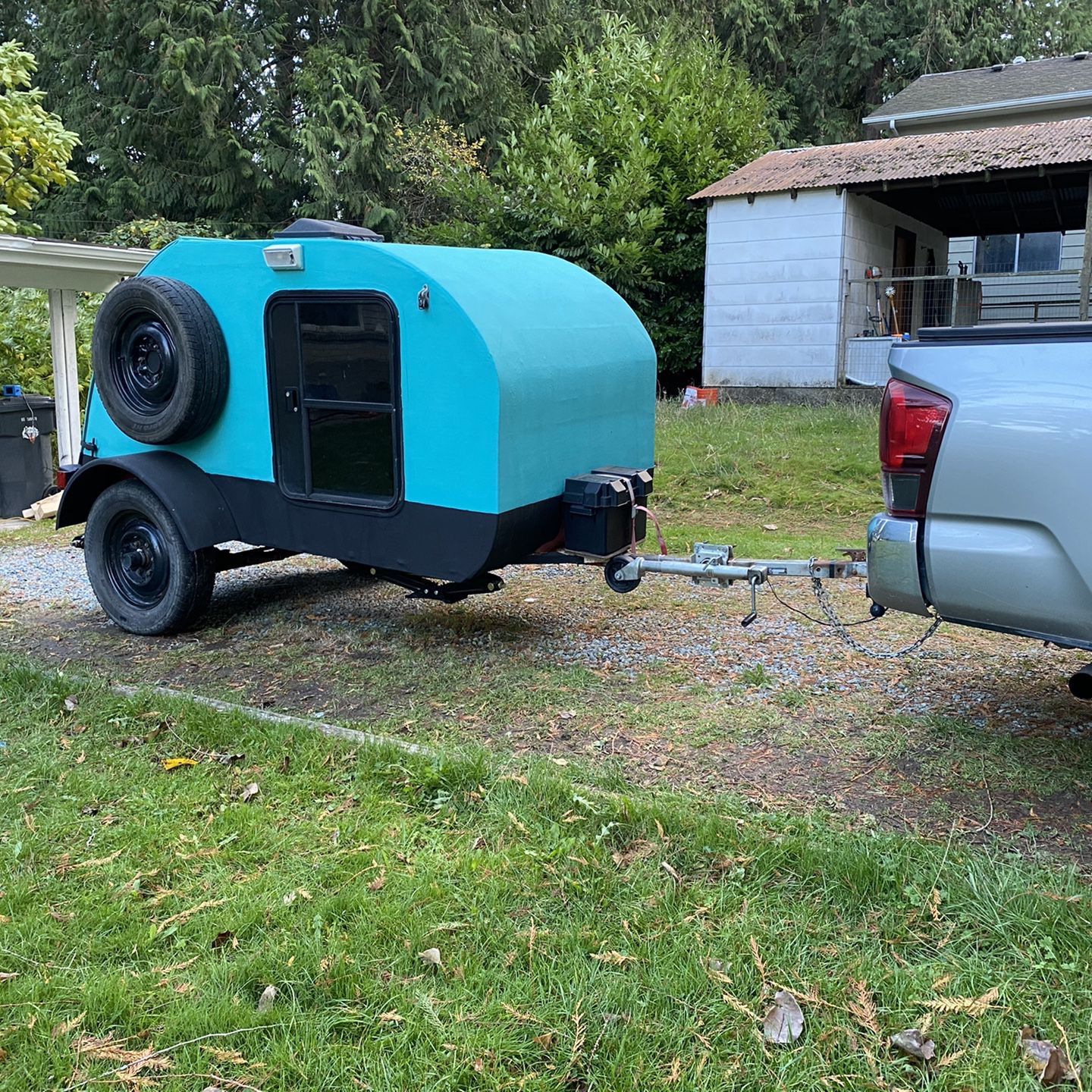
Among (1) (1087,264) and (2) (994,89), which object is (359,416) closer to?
(1) (1087,264)

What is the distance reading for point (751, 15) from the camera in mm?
29844

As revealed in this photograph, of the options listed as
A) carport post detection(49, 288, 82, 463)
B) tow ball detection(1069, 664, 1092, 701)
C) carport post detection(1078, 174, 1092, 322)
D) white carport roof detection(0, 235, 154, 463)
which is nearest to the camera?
tow ball detection(1069, 664, 1092, 701)

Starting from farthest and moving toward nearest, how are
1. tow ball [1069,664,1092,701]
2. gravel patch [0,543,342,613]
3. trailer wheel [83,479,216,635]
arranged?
gravel patch [0,543,342,613]
trailer wheel [83,479,216,635]
tow ball [1069,664,1092,701]

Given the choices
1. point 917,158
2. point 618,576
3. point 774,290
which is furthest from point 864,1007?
point 917,158

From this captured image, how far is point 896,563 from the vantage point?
3.83 metres

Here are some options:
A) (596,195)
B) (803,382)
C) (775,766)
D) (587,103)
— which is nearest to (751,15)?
(587,103)

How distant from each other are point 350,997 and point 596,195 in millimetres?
17190

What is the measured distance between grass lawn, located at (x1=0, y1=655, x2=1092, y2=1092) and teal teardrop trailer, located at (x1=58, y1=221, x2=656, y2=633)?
1550 millimetres

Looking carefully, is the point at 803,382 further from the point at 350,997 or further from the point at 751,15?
the point at 751,15

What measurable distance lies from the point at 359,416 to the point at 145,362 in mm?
1487

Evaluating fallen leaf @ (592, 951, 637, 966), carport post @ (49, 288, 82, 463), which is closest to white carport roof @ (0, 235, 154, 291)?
carport post @ (49, 288, 82, 463)

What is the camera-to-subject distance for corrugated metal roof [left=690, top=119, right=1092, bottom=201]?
14555 mm

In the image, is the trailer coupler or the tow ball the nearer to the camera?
the tow ball

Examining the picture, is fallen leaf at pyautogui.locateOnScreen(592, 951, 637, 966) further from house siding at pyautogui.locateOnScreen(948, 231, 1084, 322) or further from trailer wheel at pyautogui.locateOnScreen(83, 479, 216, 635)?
house siding at pyautogui.locateOnScreen(948, 231, 1084, 322)
